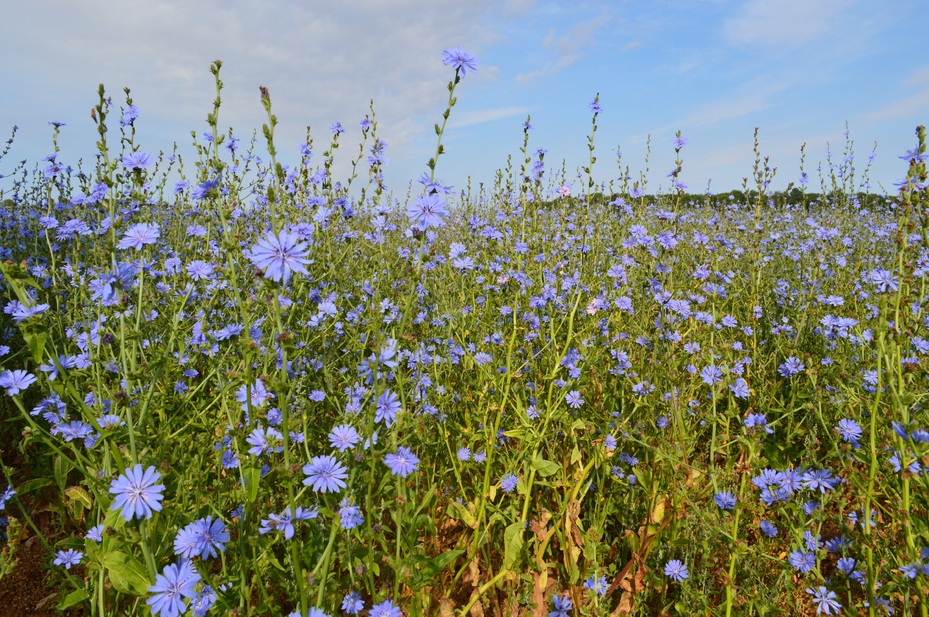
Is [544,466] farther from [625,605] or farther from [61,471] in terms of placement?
[61,471]

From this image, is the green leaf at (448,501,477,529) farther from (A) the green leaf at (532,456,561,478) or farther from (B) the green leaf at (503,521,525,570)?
(A) the green leaf at (532,456,561,478)

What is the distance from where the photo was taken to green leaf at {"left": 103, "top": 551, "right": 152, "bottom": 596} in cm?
151

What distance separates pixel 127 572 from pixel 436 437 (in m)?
1.40

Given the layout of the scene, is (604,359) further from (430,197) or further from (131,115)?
(131,115)

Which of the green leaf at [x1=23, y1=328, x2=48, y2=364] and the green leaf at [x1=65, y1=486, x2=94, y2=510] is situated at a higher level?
the green leaf at [x1=23, y1=328, x2=48, y2=364]

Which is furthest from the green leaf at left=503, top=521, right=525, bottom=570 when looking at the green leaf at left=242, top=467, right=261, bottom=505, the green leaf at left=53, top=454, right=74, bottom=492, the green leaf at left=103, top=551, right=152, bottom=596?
the green leaf at left=53, top=454, right=74, bottom=492

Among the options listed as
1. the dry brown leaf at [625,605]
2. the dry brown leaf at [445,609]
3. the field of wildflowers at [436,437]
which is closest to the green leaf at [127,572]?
the field of wildflowers at [436,437]

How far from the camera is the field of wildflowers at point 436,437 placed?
1524mm

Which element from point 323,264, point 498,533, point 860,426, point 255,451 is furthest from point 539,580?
point 323,264

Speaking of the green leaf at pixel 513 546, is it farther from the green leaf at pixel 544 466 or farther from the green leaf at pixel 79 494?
the green leaf at pixel 79 494

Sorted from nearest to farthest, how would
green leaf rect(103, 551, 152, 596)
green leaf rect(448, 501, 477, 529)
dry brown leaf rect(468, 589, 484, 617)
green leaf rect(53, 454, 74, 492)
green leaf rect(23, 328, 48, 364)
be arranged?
1. green leaf rect(23, 328, 48, 364)
2. green leaf rect(103, 551, 152, 596)
3. green leaf rect(53, 454, 74, 492)
4. dry brown leaf rect(468, 589, 484, 617)
5. green leaf rect(448, 501, 477, 529)

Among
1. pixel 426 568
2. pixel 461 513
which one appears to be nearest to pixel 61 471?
pixel 426 568

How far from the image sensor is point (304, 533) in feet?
7.37

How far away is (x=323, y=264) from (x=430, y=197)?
1.23 metres
